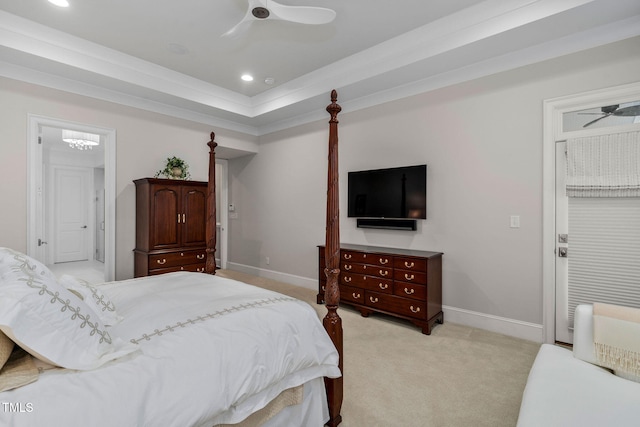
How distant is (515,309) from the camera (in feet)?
10.0

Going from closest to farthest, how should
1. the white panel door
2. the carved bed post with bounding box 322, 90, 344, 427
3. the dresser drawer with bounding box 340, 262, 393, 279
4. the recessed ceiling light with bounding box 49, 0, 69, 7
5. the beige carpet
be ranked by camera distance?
1. the carved bed post with bounding box 322, 90, 344, 427
2. the beige carpet
3. the recessed ceiling light with bounding box 49, 0, 69, 7
4. the dresser drawer with bounding box 340, 262, 393, 279
5. the white panel door

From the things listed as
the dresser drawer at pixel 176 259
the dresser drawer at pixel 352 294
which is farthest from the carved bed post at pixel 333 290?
the dresser drawer at pixel 176 259

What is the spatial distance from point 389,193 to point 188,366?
3.08 metres

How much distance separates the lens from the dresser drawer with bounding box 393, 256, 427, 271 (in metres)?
3.18

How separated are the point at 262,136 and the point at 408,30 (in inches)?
124

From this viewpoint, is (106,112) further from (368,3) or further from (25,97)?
(368,3)

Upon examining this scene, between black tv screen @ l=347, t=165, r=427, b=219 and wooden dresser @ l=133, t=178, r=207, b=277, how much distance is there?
208 centimetres

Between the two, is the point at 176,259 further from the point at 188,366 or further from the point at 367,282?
the point at 188,366

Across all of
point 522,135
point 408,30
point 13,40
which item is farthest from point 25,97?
point 522,135

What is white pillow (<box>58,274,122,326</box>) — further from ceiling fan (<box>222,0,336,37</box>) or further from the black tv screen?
the black tv screen

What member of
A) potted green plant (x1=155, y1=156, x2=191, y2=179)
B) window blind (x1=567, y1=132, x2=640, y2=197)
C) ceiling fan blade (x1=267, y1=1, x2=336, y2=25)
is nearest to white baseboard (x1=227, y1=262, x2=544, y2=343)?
window blind (x1=567, y1=132, x2=640, y2=197)

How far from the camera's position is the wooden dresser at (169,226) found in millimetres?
3820

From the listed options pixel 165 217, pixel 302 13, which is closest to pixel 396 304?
pixel 302 13

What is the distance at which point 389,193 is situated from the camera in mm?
3824
